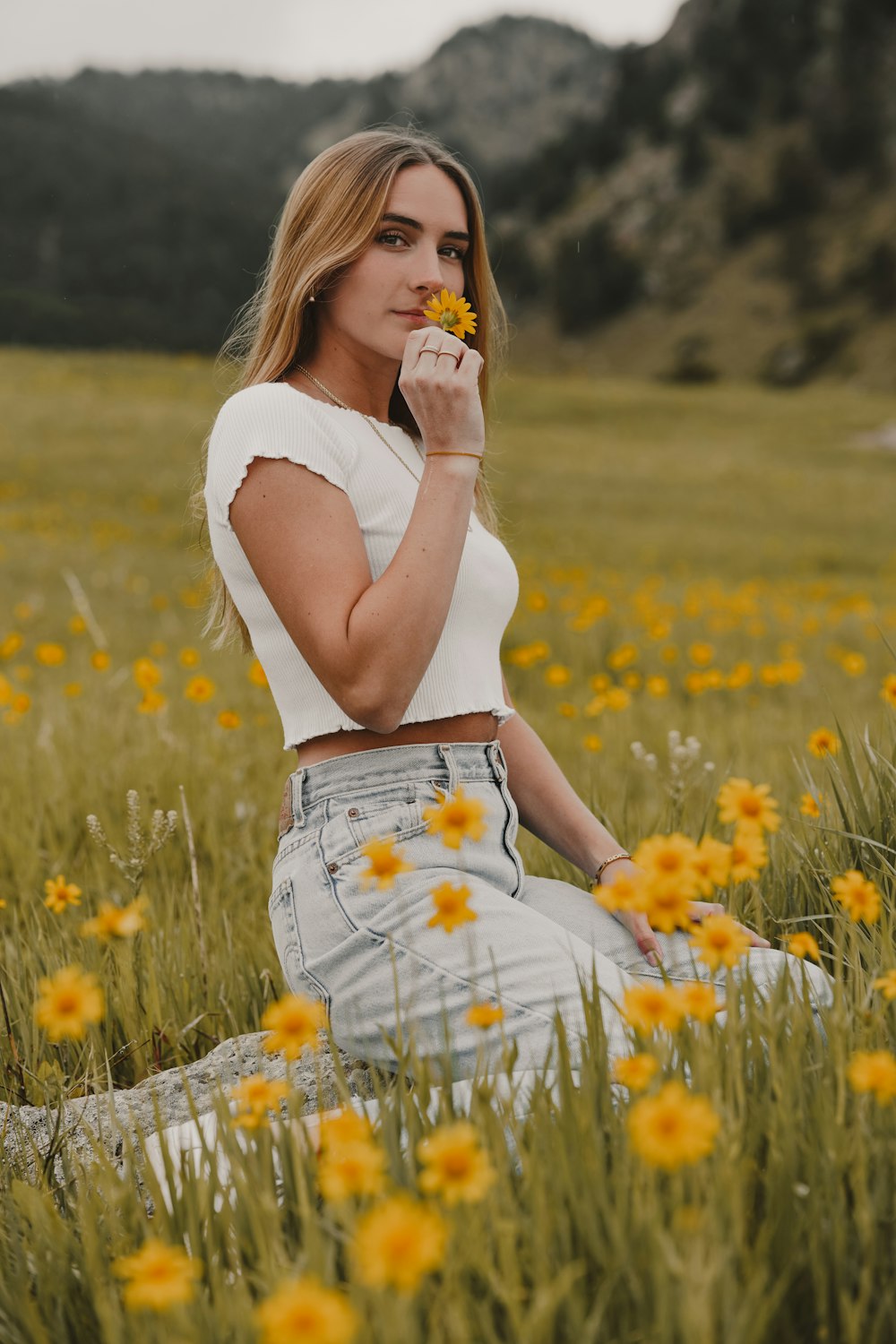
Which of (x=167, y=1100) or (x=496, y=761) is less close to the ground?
(x=496, y=761)

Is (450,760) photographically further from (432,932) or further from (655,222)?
(655,222)

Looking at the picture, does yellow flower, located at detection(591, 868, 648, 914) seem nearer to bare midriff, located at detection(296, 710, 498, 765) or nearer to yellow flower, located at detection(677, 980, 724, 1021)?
yellow flower, located at detection(677, 980, 724, 1021)

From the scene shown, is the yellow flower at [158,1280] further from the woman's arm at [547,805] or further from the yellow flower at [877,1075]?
the woman's arm at [547,805]

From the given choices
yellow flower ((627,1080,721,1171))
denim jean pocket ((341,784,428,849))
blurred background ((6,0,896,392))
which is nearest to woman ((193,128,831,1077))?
denim jean pocket ((341,784,428,849))

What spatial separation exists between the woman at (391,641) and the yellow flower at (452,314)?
0.03 meters

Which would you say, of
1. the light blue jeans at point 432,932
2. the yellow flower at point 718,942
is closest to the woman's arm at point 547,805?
the light blue jeans at point 432,932

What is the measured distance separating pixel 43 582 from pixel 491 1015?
29.7ft

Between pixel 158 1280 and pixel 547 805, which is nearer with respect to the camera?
pixel 158 1280

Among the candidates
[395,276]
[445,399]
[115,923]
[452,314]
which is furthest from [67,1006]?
[395,276]

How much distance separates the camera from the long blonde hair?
215 centimetres

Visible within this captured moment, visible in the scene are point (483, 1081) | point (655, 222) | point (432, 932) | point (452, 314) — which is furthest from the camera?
point (655, 222)

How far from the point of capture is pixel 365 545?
196 cm

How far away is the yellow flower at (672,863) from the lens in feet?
3.47

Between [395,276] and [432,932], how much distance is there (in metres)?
1.31
